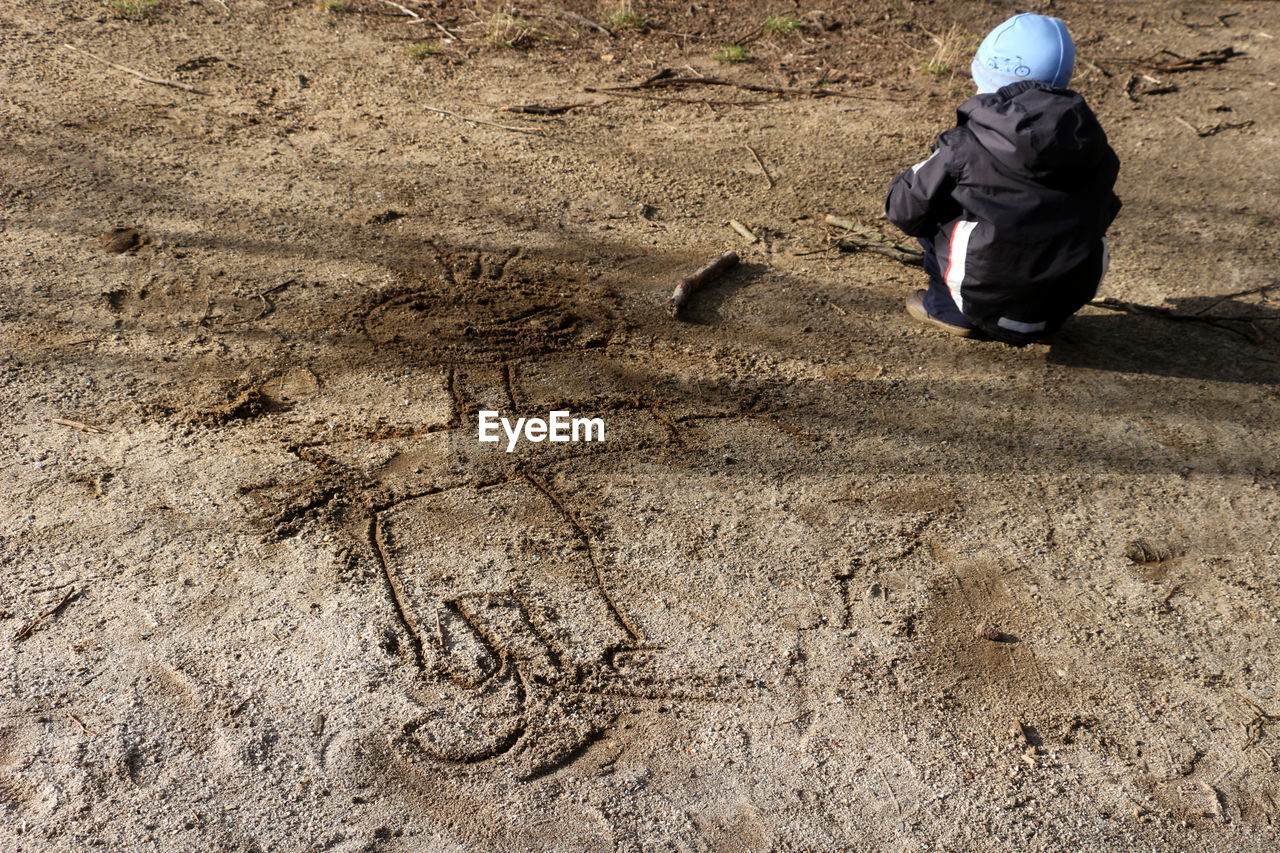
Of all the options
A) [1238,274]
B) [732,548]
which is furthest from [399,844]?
[1238,274]

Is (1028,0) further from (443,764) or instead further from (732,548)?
(443,764)

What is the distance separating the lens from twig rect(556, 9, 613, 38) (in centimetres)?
698

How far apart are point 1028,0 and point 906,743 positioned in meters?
6.82

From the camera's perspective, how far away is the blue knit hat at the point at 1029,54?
388cm

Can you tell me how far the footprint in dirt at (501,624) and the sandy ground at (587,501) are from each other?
0.04 feet

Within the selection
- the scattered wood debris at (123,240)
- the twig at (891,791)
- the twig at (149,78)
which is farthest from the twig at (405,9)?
the twig at (891,791)

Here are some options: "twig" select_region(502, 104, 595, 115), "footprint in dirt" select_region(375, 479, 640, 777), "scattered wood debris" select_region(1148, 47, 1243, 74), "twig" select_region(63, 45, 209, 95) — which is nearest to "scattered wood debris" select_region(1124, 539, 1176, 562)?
"footprint in dirt" select_region(375, 479, 640, 777)

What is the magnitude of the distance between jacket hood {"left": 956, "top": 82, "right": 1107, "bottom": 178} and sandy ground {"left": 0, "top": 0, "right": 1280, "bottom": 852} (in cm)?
84

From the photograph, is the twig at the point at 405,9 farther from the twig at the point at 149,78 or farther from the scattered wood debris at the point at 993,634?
the scattered wood debris at the point at 993,634

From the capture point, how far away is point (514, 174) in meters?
5.23

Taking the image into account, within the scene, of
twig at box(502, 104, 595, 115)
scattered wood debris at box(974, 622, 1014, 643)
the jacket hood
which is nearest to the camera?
scattered wood debris at box(974, 622, 1014, 643)

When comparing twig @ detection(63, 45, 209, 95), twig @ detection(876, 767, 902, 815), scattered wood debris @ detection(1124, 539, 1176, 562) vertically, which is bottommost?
twig @ detection(876, 767, 902, 815)

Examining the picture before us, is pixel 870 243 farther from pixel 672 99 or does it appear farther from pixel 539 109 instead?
pixel 539 109

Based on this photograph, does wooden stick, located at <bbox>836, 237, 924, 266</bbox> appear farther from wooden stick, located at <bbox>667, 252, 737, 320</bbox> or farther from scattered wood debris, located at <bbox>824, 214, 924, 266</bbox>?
wooden stick, located at <bbox>667, 252, 737, 320</bbox>
